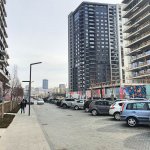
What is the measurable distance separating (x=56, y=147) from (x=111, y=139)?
2.78 m

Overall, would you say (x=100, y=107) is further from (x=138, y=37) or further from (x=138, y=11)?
(x=138, y=11)

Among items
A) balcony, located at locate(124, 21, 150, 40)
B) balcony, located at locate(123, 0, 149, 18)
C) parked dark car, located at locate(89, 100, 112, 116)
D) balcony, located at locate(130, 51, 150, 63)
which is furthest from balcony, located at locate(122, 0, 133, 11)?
parked dark car, located at locate(89, 100, 112, 116)

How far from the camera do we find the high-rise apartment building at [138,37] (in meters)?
64.1

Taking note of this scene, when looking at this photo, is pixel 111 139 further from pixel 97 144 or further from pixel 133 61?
pixel 133 61

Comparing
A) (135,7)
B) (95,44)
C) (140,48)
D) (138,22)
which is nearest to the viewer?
(140,48)

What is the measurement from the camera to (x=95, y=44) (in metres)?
157

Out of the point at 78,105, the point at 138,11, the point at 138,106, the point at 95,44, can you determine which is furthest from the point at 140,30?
the point at 95,44

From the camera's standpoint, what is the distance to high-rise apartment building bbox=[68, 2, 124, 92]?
153 m

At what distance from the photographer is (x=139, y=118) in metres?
13.7

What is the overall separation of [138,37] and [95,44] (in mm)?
87343

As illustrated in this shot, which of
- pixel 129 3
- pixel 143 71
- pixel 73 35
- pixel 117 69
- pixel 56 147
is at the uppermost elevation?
pixel 73 35

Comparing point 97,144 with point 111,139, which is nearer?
point 97,144

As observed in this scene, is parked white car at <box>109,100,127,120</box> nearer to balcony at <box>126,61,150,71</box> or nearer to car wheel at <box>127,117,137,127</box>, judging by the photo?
car wheel at <box>127,117,137,127</box>

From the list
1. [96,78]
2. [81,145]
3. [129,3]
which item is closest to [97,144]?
[81,145]
